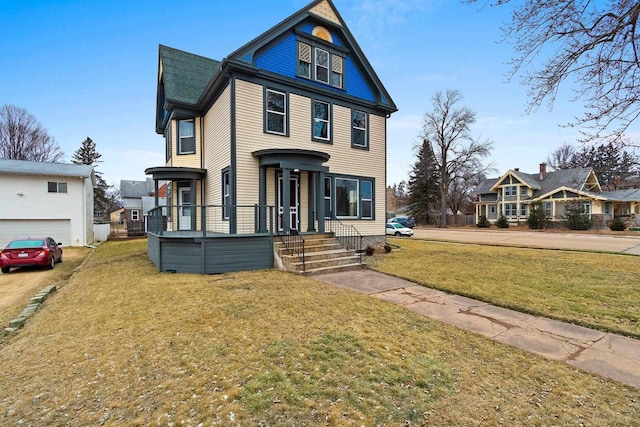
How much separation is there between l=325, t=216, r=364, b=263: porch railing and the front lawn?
150 cm

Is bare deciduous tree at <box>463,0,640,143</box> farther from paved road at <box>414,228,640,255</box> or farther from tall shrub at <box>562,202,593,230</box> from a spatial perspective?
tall shrub at <box>562,202,593,230</box>

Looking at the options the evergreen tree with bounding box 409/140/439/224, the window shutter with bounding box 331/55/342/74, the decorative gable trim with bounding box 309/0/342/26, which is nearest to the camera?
the decorative gable trim with bounding box 309/0/342/26

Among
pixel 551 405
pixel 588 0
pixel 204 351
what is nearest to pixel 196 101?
pixel 204 351

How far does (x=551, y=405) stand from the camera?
9.39 ft

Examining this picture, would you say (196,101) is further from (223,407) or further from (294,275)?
(223,407)

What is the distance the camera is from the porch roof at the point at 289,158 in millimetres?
10387

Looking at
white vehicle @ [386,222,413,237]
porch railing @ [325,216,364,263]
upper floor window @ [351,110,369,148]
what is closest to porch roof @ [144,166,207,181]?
porch railing @ [325,216,364,263]

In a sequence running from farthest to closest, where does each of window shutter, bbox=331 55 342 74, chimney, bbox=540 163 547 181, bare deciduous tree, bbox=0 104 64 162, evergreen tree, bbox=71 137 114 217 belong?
evergreen tree, bbox=71 137 114 217 < chimney, bbox=540 163 547 181 < bare deciduous tree, bbox=0 104 64 162 < window shutter, bbox=331 55 342 74

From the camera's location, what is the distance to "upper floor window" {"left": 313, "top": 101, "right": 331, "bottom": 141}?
41.3 ft

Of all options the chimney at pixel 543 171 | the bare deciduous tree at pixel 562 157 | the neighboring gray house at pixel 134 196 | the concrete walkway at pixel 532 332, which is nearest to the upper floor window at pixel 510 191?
the chimney at pixel 543 171

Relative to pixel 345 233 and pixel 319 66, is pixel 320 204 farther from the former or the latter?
pixel 319 66

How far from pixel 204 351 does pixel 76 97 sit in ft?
84.5

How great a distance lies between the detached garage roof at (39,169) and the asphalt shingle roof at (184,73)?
496 inches

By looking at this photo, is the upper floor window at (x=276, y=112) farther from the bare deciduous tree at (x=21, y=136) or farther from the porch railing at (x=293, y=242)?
the bare deciduous tree at (x=21, y=136)
